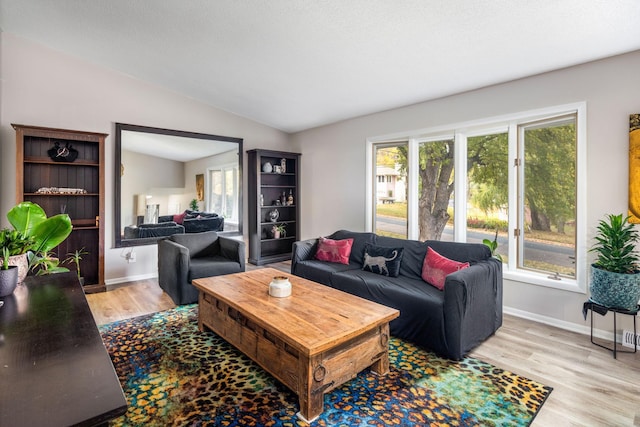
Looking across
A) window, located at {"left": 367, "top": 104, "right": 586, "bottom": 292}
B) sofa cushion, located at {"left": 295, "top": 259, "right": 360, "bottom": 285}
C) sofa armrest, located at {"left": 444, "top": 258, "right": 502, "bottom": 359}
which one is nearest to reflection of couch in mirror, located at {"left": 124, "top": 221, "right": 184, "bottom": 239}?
sofa cushion, located at {"left": 295, "top": 259, "right": 360, "bottom": 285}

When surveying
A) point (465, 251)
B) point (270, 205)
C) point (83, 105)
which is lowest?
point (465, 251)

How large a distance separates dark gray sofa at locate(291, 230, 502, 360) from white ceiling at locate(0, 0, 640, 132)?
1.79m

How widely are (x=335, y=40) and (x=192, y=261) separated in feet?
9.64

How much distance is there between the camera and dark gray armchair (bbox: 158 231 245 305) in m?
3.62

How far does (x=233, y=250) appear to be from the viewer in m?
4.20

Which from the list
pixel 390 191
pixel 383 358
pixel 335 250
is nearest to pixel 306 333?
pixel 383 358

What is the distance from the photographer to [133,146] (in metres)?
4.68

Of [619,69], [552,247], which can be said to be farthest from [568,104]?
[552,247]

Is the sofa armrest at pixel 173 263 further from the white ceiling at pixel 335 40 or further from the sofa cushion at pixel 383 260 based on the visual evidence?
the white ceiling at pixel 335 40

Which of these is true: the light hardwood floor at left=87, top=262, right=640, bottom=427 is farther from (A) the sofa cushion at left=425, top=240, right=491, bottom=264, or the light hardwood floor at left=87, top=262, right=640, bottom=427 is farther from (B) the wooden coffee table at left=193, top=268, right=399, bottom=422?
(B) the wooden coffee table at left=193, top=268, right=399, bottom=422

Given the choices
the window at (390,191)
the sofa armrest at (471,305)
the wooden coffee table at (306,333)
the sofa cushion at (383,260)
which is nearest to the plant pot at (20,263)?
the wooden coffee table at (306,333)

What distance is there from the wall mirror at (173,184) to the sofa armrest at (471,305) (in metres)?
4.10

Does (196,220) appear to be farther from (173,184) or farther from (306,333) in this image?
(306,333)

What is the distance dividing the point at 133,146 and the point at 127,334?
9.40 ft
